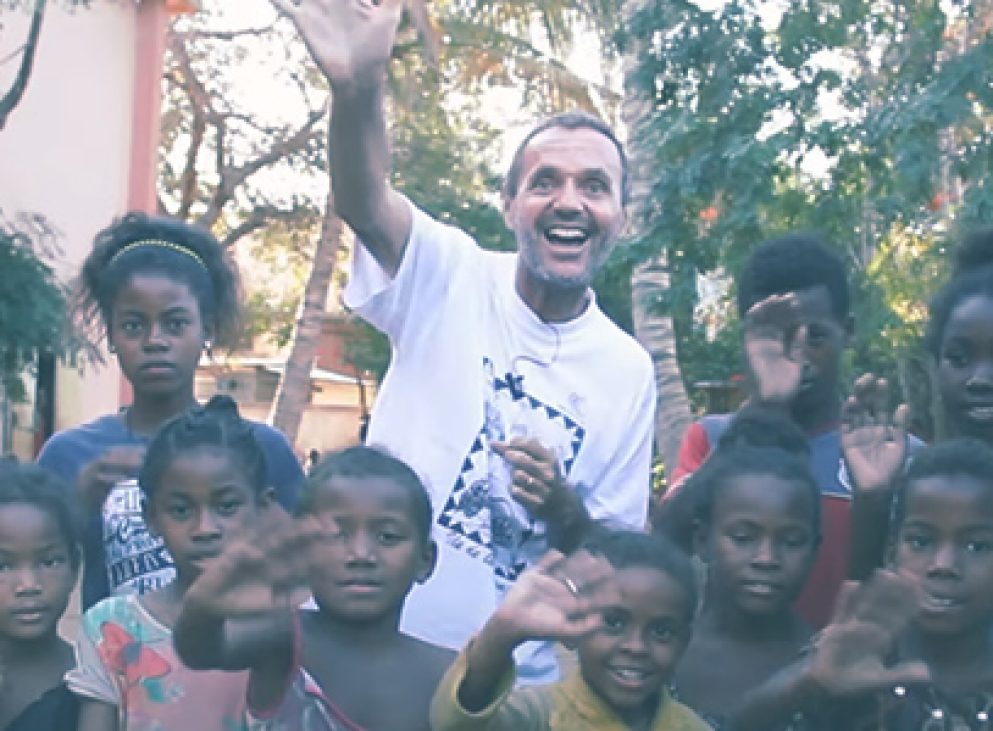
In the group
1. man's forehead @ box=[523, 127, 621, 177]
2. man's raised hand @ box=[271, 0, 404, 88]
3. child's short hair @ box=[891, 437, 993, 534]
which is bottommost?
child's short hair @ box=[891, 437, 993, 534]

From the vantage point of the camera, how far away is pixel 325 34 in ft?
11.3

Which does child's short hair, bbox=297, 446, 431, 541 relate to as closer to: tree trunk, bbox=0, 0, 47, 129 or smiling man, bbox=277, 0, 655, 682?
smiling man, bbox=277, 0, 655, 682

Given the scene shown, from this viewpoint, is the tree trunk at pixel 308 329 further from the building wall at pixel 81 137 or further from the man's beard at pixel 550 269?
the man's beard at pixel 550 269

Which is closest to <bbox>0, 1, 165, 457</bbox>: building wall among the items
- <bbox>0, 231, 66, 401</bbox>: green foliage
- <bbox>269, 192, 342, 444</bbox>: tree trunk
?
<bbox>269, 192, 342, 444</bbox>: tree trunk

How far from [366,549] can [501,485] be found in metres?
0.42

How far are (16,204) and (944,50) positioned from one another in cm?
1026

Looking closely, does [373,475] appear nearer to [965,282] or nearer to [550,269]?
[550,269]

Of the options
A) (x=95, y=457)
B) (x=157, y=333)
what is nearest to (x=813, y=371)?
(x=157, y=333)

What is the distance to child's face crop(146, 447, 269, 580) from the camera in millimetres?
3367

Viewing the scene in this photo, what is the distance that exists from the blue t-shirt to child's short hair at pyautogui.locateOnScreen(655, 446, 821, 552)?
0.84 meters

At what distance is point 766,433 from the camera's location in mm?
3719

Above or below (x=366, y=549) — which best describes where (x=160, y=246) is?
above

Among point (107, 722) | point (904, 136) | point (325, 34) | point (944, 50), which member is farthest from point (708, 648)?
point (944, 50)

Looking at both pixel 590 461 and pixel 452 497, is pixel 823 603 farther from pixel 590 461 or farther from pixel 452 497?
pixel 452 497
